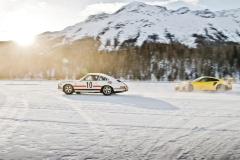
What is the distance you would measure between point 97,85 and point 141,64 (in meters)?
86.4

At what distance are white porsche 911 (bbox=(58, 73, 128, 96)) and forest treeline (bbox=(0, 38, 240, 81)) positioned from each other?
255 feet

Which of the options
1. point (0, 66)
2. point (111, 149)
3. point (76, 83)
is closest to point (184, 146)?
point (111, 149)

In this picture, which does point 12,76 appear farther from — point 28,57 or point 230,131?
point 230,131

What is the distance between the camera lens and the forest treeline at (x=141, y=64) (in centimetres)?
9681

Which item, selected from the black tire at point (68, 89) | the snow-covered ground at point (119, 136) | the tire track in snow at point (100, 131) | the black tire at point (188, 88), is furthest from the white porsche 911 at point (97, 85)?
the snow-covered ground at point (119, 136)

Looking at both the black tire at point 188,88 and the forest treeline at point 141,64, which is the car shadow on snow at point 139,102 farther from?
the forest treeline at point 141,64

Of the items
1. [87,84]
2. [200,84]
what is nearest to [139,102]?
[87,84]

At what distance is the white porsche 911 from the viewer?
15953 mm

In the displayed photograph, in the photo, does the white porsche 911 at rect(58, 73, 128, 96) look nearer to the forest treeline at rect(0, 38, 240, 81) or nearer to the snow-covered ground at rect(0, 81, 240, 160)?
the snow-covered ground at rect(0, 81, 240, 160)

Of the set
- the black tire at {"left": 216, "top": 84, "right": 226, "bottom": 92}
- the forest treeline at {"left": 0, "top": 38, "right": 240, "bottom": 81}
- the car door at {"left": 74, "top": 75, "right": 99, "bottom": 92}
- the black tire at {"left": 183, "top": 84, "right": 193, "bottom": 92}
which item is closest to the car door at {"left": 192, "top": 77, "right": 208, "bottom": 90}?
the black tire at {"left": 183, "top": 84, "right": 193, "bottom": 92}

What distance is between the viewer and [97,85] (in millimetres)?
16062

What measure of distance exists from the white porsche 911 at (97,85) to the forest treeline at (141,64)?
3056 inches

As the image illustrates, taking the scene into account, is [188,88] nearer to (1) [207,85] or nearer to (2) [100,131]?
(1) [207,85]

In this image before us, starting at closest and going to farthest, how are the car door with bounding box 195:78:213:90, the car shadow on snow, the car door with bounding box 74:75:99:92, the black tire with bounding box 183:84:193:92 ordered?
1. the car shadow on snow
2. the car door with bounding box 74:75:99:92
3. the car door with bounding box 195:78:213:90
4. the black tire with bounding box 183:84:193:92
